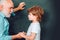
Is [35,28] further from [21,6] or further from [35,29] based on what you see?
[21,6]

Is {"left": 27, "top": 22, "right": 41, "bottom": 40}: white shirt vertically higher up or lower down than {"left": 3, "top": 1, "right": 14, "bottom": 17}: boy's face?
lower down

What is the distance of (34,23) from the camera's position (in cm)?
82

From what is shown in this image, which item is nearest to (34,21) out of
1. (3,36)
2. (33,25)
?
(33,25)

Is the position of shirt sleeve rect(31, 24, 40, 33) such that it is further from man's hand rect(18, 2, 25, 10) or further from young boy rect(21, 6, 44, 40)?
man's hand rect(18, 2, 25, 10)

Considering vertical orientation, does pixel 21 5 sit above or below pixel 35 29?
above

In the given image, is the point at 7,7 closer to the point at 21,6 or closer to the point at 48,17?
the point at 21,6

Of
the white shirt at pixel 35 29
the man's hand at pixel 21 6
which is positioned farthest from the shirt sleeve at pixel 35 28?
the man's hand at pixel 21 6

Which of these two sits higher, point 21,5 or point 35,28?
point 21,5

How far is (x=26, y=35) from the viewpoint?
81cm

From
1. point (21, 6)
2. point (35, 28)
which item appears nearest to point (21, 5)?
point (21, 6)

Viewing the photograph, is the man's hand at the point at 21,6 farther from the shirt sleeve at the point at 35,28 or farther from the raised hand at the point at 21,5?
the shirt sleeve at the point at 35,28

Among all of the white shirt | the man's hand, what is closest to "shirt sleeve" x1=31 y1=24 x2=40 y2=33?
the white shirt

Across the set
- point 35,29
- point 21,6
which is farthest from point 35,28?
point 21,6

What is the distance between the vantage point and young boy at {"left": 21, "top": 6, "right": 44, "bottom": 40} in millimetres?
800
